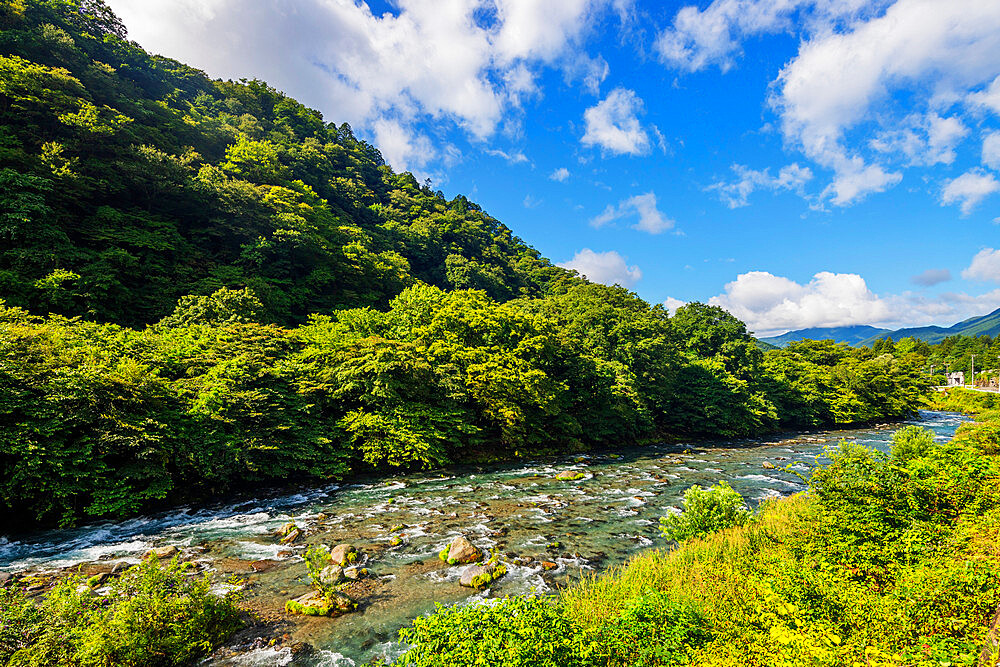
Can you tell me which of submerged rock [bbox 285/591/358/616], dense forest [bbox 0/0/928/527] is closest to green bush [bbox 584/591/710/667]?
submerged rock [bbox 285/591/358/616]

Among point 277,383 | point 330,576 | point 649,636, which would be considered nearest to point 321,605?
point 330,576

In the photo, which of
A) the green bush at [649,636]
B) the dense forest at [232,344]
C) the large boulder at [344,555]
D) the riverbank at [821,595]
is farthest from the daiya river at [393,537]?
the green bush at [649,636]

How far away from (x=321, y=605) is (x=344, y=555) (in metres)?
2.90

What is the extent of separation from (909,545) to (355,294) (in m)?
42.8

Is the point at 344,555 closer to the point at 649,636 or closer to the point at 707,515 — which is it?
the point at 649,636

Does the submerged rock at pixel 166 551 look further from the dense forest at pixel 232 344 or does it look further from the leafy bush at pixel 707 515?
the leafy bush at pixel 707 515

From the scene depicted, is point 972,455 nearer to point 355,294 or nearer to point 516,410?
point 516,410

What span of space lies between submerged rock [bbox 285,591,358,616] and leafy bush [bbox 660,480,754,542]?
9.85m

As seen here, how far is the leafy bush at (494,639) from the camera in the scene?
489 cm

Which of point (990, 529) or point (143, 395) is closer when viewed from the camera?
point (990, 529)

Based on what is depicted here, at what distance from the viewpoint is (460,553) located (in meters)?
12.0

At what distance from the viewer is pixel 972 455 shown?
10.8 metres

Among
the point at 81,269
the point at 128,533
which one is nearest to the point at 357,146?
the point at 81,269

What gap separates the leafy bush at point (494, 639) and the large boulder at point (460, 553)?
6643 millimetres
